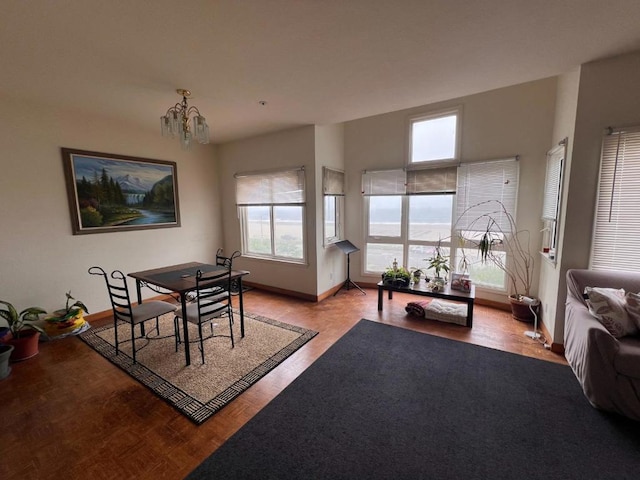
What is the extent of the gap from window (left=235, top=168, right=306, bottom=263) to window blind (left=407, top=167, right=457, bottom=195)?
1.69 metres

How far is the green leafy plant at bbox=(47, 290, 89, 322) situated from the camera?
3.00 metres

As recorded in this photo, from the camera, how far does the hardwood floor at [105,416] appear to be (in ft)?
5.14

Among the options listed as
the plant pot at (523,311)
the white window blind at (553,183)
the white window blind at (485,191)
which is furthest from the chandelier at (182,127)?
the plant pot at (523,311)

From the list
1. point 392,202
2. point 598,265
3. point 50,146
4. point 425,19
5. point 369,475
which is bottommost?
point 369,475

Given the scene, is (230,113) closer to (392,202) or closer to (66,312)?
(392,202)

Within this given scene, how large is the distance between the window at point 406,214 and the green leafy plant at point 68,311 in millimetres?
4029

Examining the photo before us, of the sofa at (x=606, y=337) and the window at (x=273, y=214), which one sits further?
the window at (x=273, y=214)

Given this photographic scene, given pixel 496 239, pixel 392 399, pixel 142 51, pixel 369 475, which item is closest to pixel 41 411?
pixel 369 475

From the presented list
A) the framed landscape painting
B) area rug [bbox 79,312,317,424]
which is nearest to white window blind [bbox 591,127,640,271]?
area rug [bbox 79,312,317,424]

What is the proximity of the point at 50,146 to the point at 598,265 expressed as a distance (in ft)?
18.8

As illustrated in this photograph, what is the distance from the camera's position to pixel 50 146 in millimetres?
3068

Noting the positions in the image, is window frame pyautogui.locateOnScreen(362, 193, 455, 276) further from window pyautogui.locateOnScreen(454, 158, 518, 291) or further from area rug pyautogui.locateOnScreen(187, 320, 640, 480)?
area rug pyautogui.locateOnScreen(187, 320, 640, 480)

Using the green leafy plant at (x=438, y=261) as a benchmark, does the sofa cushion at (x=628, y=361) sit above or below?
below

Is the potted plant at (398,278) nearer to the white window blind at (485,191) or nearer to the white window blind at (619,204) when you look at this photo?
the white window blind at (485,191)
